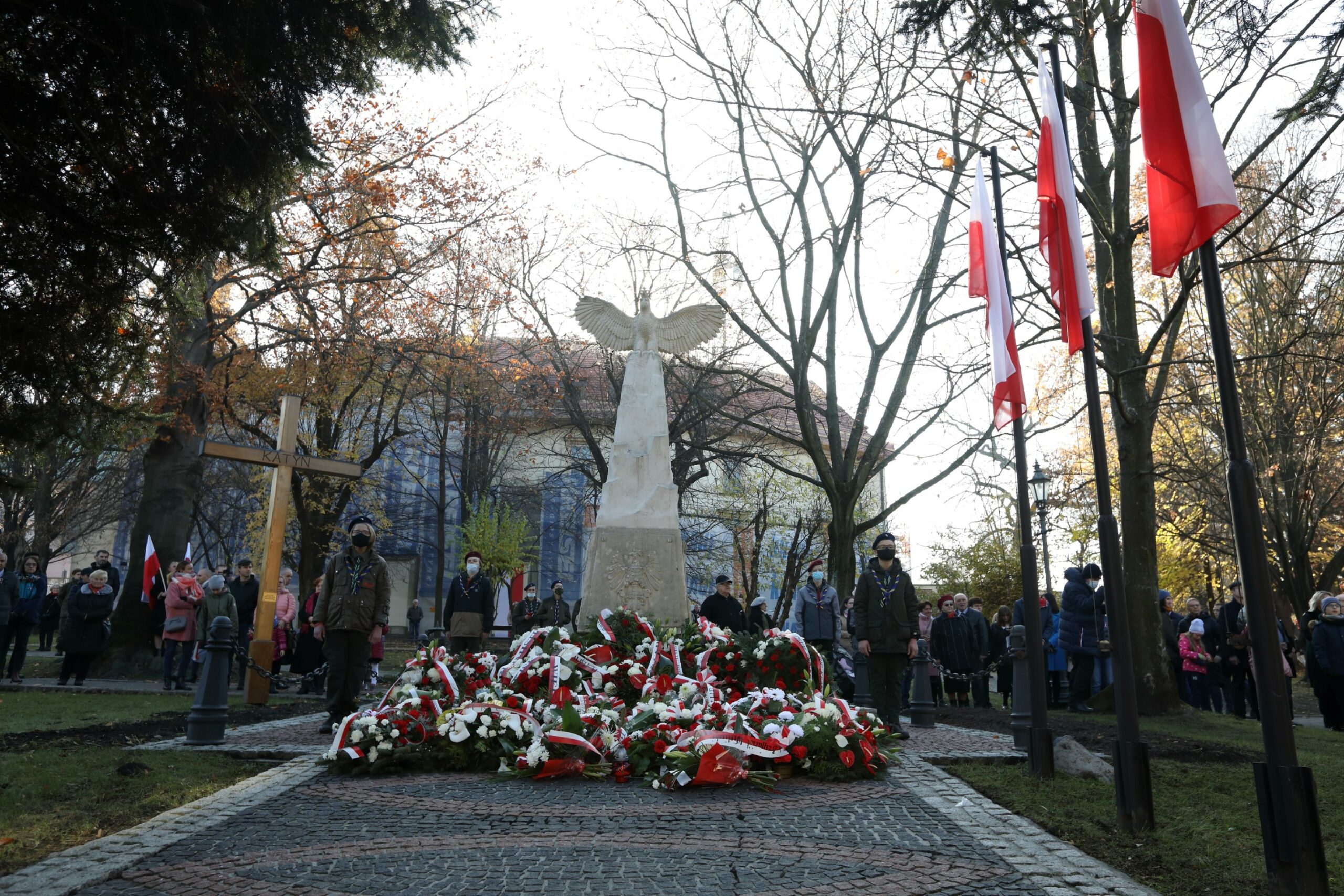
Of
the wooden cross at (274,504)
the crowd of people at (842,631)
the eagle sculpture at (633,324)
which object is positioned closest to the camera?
the wooden cross at (274,504)

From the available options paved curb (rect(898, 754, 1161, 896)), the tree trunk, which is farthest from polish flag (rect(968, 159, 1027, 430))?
the tree trunk

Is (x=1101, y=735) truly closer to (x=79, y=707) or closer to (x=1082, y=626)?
(x=1082, y=626)

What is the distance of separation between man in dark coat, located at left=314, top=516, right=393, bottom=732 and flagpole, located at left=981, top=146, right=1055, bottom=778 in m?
5.46

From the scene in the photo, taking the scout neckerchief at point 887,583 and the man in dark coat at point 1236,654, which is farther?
the man in dark coat at point 1236,654

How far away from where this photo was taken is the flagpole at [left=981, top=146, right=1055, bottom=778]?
23.2 feet

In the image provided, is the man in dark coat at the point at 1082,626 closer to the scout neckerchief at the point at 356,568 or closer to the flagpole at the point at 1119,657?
the flagpole at the point at 1119,657

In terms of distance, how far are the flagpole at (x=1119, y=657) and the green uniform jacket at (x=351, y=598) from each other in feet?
19.5

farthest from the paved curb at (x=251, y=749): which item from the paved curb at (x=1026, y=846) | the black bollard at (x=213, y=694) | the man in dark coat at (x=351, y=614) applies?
the paved curb at (x=1026, y=846)

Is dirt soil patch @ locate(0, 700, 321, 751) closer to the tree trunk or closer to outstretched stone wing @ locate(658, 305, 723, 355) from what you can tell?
the tree trunk

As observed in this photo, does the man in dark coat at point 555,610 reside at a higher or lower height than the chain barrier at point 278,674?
higher

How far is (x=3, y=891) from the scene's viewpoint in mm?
3867

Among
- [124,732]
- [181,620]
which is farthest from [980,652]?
[181,620]

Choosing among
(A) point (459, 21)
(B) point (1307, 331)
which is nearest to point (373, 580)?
(A) point (459, 21)

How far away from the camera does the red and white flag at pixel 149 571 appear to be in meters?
15.8
